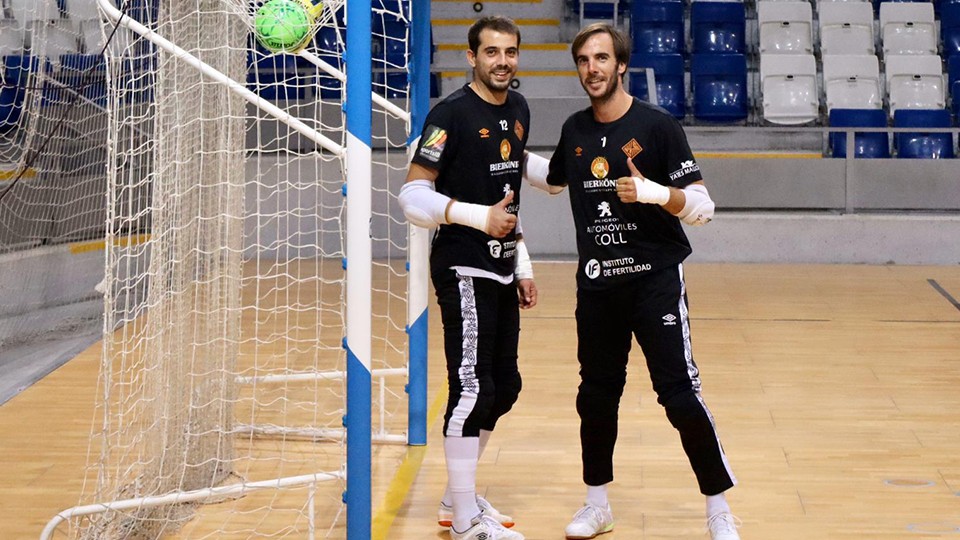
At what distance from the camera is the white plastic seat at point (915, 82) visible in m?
11.9

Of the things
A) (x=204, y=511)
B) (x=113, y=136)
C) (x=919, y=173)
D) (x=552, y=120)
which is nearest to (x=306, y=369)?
(x=204, y=511)

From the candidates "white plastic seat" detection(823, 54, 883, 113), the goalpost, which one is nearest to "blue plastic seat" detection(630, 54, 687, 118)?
"white plastic seat" detection(823, 54, 883, 113)

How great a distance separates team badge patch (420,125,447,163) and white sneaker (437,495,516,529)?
1150 mm

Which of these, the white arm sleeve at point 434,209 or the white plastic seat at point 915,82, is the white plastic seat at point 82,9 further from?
the white plastic seat at point 915,82

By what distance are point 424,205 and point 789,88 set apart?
8.91m

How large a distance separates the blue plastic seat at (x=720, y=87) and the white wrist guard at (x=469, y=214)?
28.2ft

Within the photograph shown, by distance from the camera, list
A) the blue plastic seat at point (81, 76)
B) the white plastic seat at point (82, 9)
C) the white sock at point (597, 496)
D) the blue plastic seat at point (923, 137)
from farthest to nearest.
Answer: the blue plastic seat at point (923, 137)
the white plastic seat at point (82, 9)
the blue plastic seat at point (81, 76)
the white sock at point (597, 496)

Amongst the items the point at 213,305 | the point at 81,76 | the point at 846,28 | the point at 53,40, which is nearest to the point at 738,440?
the point at 213,305

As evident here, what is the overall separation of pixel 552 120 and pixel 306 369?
16.6 ft

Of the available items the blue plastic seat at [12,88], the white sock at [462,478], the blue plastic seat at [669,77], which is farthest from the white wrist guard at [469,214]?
the blue plastic seat at [669,77]

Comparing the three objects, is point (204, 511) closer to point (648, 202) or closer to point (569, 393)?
point (648, 202)

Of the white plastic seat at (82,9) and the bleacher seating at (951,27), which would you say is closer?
the white plastic seat at (82,9)

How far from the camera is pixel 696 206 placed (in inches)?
140

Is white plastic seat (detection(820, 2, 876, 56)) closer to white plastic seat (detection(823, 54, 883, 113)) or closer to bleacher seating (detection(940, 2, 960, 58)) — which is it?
white plastic seat (detection(823, 54, 883, 113))
